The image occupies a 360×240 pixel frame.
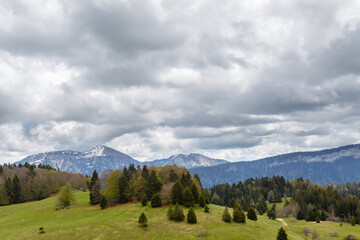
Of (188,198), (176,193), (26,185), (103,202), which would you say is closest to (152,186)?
(176,193)

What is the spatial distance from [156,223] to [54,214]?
45.3m

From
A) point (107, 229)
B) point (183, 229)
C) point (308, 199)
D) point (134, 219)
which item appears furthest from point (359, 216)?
point (107, 229)

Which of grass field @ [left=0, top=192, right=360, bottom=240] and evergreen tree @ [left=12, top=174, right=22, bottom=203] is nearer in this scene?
grass field @ [left=0, top=192, right=360, bottom=240]

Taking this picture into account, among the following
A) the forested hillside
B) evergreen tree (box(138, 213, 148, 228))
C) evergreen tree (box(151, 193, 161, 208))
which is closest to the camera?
evergreen tree (box(138, 213, 148, 228))

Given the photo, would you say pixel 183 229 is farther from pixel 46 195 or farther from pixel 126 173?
pixel 46 195

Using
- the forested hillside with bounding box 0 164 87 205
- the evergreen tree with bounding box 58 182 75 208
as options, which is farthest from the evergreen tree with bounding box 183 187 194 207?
the forested hillside with bounding box 0 164 87 205

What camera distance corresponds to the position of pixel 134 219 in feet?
241

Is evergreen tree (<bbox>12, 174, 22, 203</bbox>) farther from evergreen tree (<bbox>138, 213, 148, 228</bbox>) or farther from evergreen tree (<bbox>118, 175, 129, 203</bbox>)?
evergreen tree (<bbox>138, 213, 148, 228</bbox>)

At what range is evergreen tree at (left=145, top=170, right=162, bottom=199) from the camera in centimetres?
9588

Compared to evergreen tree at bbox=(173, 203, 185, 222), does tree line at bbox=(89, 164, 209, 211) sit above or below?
above

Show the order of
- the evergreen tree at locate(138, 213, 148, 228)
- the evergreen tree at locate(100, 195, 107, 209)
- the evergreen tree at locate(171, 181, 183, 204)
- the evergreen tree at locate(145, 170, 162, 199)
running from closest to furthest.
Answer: the evergreen tree at locate(138, 213, 148, 228) < the evergreen tree at locate(171, 181, 183, 204) < the evergreen tree at locate(100, 195, 107, 209) < the evergreen tree at locate(145, 170, 162, 199)

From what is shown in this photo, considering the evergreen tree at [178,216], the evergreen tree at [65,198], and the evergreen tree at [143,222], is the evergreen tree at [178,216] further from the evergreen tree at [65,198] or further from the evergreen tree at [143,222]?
the evergreen tree at [65,198]

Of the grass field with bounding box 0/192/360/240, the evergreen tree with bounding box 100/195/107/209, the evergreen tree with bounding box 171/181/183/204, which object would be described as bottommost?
the grass field with bounding box 0/192/360/240

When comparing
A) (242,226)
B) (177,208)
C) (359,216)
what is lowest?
(359,216)
